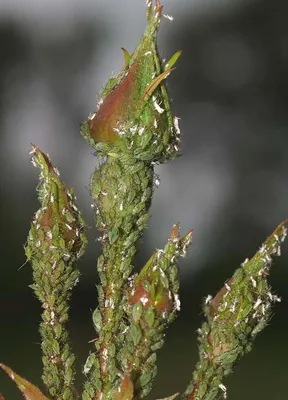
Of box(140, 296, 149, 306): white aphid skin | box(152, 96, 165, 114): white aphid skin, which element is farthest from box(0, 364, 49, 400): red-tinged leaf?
box(152, 96, 165, 114): white aphid skin

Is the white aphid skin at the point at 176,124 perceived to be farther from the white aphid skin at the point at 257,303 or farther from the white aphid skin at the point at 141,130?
the white aphid skin at the point at 257,303

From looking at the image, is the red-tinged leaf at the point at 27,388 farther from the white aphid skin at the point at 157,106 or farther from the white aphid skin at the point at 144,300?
the white aphid skin at the point at 157,106

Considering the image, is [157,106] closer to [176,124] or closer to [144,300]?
[176,124]

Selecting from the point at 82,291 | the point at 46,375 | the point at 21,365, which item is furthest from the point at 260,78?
the point at 46,375

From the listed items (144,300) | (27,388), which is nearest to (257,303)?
(144,300)

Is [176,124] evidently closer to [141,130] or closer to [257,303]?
[141,130]

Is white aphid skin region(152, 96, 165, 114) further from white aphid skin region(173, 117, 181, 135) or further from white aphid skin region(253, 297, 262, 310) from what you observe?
white aphid skin region(253, 297, 262, 310)

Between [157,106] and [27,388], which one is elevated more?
[157,106]

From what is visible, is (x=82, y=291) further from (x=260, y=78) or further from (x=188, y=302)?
(x=260, y=78)

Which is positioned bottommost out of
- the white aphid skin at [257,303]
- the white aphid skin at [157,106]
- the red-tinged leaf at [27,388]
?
the red-tinged leaf at [27,388]

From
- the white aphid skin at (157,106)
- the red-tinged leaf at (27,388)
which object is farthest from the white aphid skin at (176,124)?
the red-tinged leaf at (27,388)

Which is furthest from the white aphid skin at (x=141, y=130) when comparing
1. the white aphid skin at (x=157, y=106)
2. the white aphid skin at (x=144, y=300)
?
the white aphid skin at (x=144, y=300)

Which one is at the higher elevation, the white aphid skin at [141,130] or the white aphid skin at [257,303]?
the white aphid skin at [141,130]
